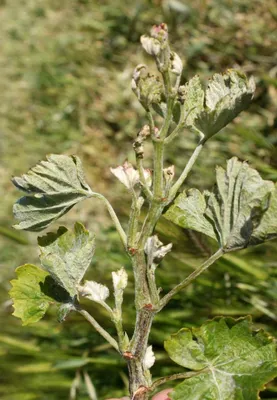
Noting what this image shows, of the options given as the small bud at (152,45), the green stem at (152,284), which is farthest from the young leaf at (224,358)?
the small bud at (152,45)

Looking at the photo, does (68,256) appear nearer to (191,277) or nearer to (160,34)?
(191,277)

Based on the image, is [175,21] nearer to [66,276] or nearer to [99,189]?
[99,189]

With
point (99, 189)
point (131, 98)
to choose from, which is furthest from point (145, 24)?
point (99, 189)

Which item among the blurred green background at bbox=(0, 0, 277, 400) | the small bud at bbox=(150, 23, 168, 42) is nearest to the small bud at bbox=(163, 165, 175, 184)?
the small bud at bbox=(150, 23, 168, 42)

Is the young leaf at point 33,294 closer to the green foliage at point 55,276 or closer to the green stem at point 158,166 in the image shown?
the green foliage at point 55,276

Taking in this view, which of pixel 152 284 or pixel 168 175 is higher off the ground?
pixel 168 175

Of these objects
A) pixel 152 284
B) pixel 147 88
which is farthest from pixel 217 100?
pixel 152 284
